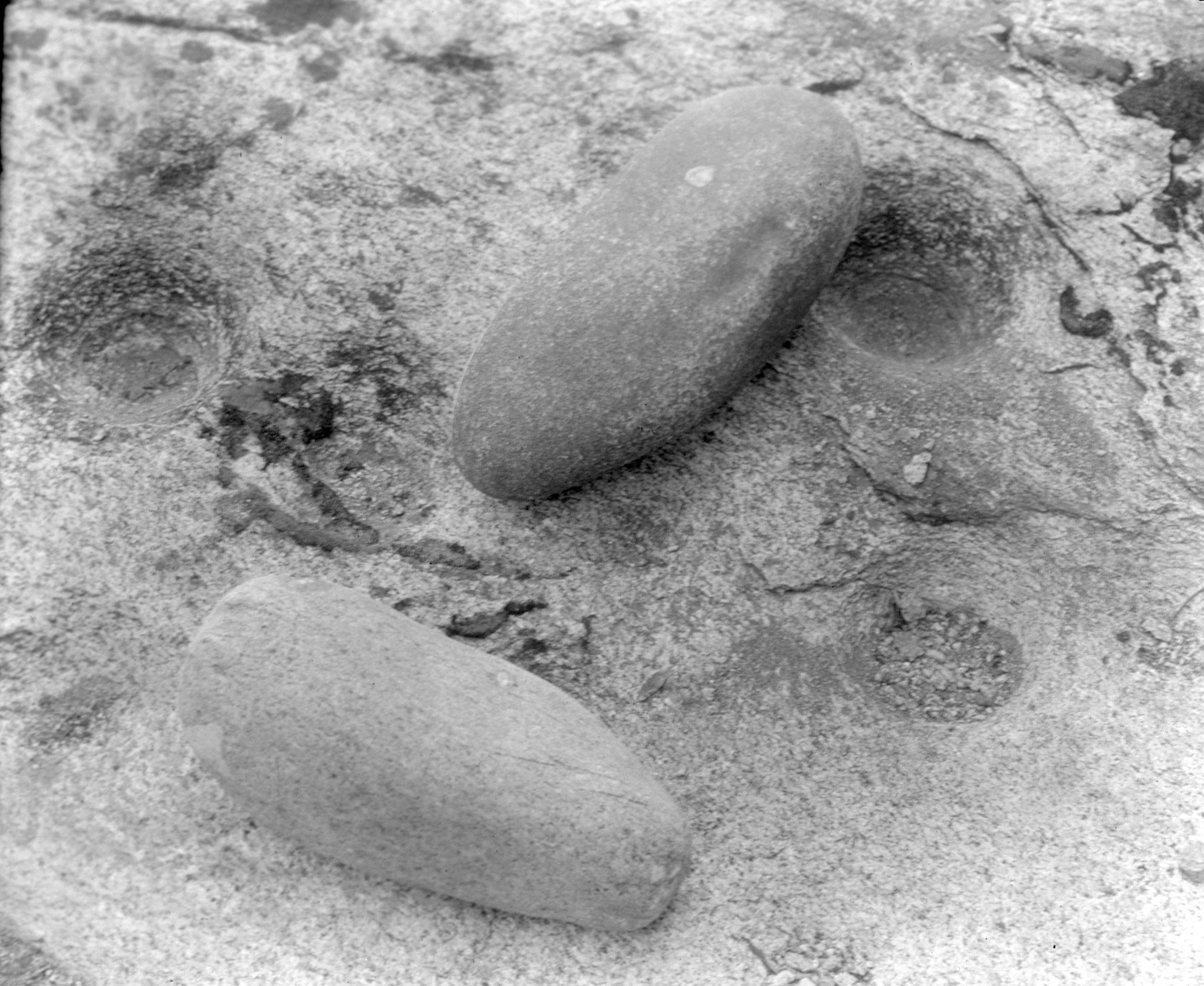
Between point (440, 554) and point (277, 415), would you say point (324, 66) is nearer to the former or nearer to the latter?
point (277, 415)

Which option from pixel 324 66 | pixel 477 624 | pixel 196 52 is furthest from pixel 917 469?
pixel 196 52

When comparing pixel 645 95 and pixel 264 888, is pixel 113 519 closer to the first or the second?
pixel 264 888

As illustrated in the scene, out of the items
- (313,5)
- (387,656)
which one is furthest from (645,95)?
(387,656)

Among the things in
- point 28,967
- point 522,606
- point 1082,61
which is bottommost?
point 28,967

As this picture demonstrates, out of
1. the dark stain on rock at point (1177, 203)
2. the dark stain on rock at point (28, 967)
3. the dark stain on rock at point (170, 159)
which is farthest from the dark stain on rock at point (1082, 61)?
the dark stain on rock at point (28, 967)

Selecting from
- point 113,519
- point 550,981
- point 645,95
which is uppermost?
point 645,95

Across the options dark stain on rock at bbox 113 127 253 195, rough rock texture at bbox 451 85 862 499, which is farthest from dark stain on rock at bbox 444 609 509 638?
dark stain on rock at bbox 113 127 253 195
